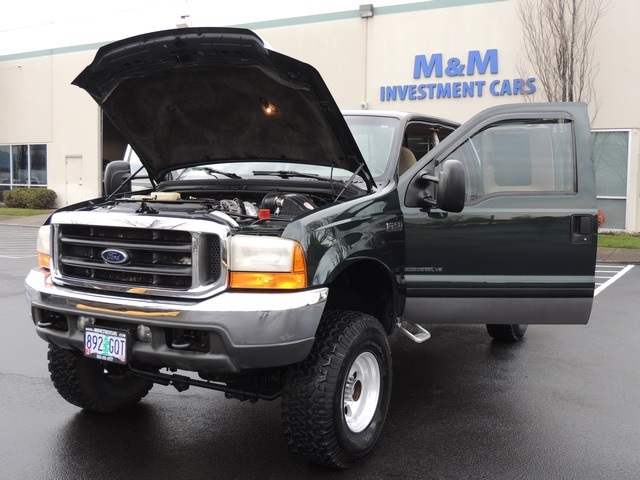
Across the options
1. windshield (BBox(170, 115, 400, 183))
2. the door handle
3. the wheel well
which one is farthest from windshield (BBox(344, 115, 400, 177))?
the door handle

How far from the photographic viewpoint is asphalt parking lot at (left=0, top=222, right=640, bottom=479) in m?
3.62

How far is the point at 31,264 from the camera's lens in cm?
1212

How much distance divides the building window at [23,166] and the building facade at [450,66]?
254 centimetres

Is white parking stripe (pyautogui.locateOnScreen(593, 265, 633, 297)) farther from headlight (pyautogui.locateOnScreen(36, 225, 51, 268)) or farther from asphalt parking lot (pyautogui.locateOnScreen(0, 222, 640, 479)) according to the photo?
headlight (pyautogui.locateOnScreen(36, 225, 51, 268))

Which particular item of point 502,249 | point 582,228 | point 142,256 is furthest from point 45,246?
point 582,228

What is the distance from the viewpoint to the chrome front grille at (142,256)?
10.6ft

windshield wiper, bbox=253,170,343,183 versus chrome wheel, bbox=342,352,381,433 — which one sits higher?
windshield wiper, bbox=253,170,343,183

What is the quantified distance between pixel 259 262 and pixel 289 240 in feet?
0.60

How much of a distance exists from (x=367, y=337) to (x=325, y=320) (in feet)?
0.84

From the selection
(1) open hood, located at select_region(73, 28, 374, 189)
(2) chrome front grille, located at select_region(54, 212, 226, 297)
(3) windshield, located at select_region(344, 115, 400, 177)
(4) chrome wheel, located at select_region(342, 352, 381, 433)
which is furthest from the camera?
(3) windshield, located at select_region(344, 115, 400, 177)

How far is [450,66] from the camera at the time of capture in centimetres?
1862

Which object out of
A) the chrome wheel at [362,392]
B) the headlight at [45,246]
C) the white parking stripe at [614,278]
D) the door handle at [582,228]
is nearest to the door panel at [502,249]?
the door handle at [582,228]

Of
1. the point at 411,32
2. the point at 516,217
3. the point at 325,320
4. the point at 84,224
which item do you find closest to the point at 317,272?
the point at 325,320

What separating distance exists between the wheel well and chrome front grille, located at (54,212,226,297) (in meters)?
1.02
